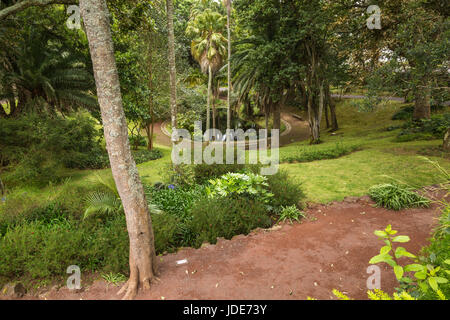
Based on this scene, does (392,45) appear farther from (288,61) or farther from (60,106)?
(60,106)

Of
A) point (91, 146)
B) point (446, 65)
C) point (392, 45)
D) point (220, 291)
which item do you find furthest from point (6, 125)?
point (392, 45)

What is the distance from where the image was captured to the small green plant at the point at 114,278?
4031 millimetres

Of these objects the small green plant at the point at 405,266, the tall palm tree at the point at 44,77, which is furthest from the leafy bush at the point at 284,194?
the tall palm tree at the point at 44,77

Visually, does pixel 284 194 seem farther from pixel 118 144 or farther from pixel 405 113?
pixel 405 113

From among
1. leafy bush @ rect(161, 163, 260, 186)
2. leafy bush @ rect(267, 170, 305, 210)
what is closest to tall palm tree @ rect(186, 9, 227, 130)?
leafy bush @ rect(161, 163, 260, 186)

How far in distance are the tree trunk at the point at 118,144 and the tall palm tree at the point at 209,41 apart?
16.2 m

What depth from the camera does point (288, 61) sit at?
1508 centimetres

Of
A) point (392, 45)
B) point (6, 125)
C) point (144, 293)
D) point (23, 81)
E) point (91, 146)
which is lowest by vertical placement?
point (144, 293)

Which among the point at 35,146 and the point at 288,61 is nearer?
the point at 35,146

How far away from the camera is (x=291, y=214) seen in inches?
250

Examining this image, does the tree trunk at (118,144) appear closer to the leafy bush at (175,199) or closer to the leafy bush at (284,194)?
the leafy bush at (175,199)

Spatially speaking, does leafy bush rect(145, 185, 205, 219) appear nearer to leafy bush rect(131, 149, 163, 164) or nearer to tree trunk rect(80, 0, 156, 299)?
tree trunk rect(80, 0, 156, 299)

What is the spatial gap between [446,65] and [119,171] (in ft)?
30.5

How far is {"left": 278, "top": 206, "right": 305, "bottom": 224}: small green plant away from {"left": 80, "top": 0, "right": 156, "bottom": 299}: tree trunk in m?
3.33
